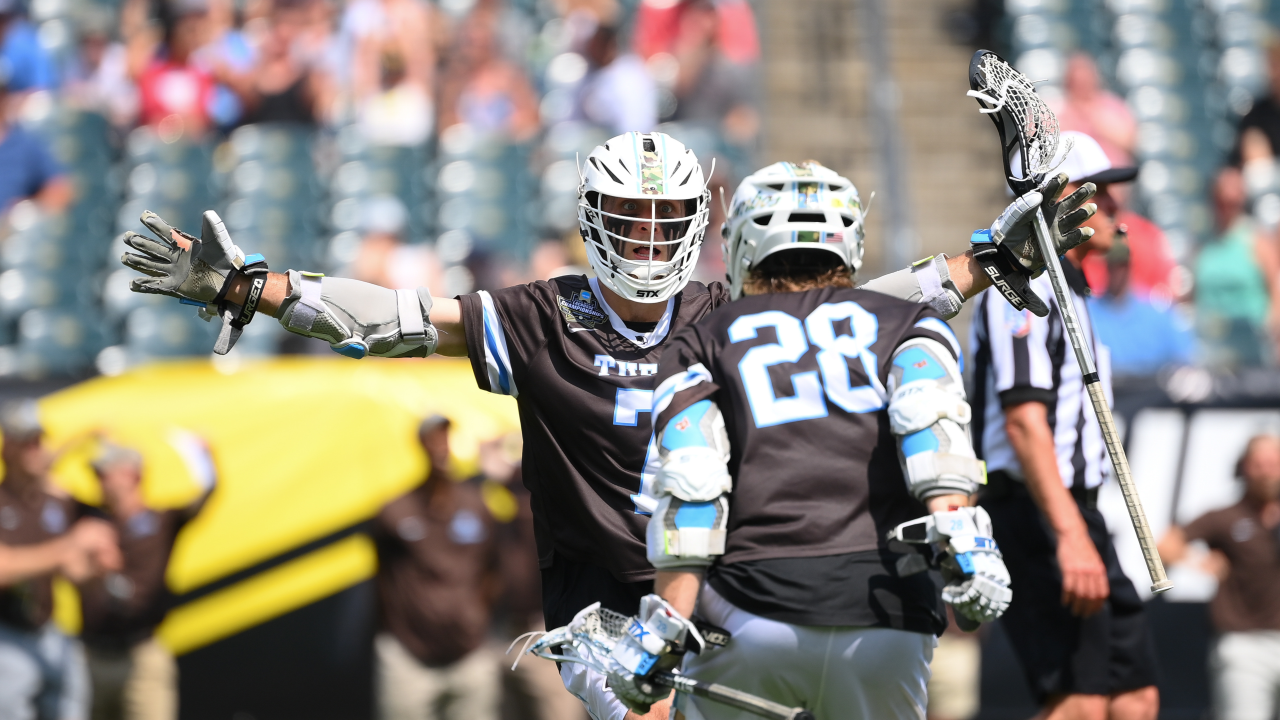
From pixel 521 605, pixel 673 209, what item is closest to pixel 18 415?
pixel 521 605

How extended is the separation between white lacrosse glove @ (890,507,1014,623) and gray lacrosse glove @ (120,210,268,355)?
2.01m

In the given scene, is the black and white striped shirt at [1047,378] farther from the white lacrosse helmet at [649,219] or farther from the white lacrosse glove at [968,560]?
the white lacrosse glove at [968,560]

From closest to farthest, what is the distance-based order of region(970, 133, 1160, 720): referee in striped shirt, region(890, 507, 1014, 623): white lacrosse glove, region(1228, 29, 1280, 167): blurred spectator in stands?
1. region(890, 507, 1014, 623): white lacrosse glove
2. region(970, 133, 1160, 720): referee in striped shirt
3. region(1228, 29, 1280, 167): blurred spectator in stands

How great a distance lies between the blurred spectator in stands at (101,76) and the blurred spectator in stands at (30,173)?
63cm

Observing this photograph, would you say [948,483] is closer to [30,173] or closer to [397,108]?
[397,108]

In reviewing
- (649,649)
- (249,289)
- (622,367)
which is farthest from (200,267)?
(649,649)

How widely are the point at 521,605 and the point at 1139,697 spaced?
4.55 metres

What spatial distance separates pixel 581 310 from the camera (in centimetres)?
460

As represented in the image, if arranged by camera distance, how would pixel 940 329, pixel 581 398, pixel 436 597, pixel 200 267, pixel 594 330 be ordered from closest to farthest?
pixel 940 329
pixel 200 267
pixel 581 398
pixel 594 330
pixel 436 597

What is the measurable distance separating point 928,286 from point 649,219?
0.85 meters

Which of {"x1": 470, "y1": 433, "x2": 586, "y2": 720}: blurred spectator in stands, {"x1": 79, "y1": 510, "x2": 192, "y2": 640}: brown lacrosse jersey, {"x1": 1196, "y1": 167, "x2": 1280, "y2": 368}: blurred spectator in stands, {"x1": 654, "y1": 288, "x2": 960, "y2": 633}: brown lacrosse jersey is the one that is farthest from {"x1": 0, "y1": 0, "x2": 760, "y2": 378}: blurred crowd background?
{"x1": 654, "y1": 288, "x2": 960, "y2": 633}: brown lacrosse jersey

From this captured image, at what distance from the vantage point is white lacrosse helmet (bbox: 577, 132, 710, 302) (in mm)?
4477

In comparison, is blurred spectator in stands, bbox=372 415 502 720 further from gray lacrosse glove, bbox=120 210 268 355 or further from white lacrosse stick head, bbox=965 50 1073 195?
white lacrosse stick head, bbox=965 50 1073 195

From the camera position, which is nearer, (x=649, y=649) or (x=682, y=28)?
(x=649, y=649)
